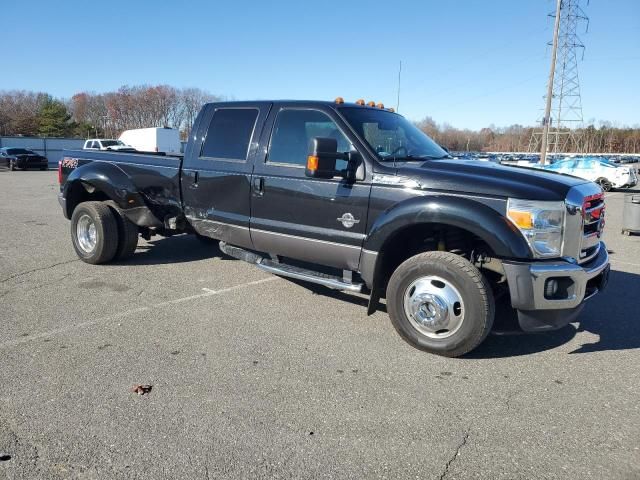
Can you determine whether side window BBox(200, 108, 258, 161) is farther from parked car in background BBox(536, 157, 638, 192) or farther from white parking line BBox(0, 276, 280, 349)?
parked car in background BBox(536, 157, 638, 192)

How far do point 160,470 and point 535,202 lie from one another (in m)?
3.00

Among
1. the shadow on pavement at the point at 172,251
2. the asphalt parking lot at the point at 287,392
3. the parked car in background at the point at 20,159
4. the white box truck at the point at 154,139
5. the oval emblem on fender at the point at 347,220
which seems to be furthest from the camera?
the parked car in background at the point at 20,159

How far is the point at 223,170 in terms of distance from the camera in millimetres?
5289

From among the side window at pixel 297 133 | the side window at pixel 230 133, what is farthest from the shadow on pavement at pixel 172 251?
the side window at pixel 297 133

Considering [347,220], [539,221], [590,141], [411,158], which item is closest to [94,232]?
[347,220]

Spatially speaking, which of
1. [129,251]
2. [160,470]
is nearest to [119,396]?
[160,470]

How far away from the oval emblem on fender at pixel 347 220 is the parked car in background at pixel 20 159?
35663 mm

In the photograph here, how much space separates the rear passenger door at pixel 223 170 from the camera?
516 centimetres

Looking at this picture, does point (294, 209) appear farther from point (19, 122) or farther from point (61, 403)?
point (19, 122)

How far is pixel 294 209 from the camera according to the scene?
187 inches

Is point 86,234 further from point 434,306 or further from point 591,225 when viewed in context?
point 591,225

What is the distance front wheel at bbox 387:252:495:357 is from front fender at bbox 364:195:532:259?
28 cm

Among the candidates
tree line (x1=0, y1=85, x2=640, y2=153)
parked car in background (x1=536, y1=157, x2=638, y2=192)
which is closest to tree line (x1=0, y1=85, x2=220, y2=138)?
tree line (x1=0, y1=85, x2=640, y2=153)

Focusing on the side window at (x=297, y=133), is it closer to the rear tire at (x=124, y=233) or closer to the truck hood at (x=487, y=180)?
the truck hood at (x=487, y=180)
